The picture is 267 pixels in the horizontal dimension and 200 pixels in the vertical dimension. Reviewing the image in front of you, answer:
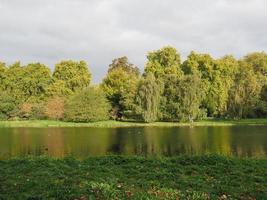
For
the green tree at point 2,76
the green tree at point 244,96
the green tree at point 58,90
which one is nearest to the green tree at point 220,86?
the green tree at point 244,96

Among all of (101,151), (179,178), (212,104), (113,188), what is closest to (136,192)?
(113,188)

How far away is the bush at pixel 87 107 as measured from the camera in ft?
172

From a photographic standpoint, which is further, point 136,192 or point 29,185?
point 29,185

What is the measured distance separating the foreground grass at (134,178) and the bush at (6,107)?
4599cm

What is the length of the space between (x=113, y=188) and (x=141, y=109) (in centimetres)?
4249

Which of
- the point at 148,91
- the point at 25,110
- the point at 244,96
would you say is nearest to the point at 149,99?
the point at 148,91

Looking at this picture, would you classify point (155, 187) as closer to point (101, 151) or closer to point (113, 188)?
point (113, 188)

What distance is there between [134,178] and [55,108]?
153ft

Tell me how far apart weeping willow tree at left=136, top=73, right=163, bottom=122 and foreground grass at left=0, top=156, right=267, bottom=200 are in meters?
36.9

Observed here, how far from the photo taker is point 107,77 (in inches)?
2378

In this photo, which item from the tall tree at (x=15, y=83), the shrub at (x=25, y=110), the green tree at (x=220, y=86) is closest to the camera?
the green tree at (x=220, y=86)

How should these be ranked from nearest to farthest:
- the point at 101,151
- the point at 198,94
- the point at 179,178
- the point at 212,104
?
the point at 179,178, the point at 101,151, the point at 198,94, the point at 212,104

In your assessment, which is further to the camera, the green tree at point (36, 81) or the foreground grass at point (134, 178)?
the green tree at point (36, 81)

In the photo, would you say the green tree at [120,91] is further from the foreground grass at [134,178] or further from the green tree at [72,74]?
the foreground grass at [134,178]
